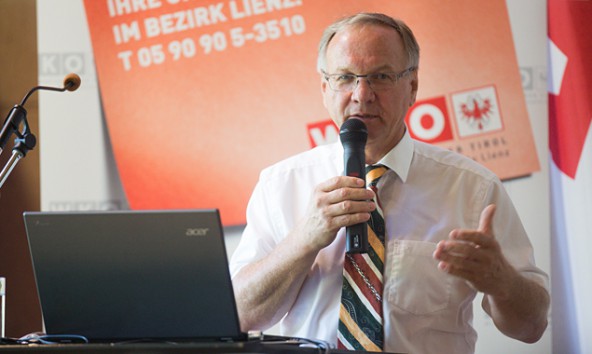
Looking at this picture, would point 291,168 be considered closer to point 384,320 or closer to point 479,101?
point 384,320

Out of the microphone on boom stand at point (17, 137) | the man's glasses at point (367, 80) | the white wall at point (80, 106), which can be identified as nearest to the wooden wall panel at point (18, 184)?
the white wall at point (80, 106)

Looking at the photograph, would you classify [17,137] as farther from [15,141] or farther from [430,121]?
[430,121]

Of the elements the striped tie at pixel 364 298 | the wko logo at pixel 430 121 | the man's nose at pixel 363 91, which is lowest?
the striped tie at pixel 364 298

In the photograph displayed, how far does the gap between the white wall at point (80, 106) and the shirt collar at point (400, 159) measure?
104 cm

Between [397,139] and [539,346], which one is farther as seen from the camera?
[539,346]

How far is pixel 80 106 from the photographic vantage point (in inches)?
120

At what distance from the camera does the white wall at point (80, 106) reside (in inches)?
118

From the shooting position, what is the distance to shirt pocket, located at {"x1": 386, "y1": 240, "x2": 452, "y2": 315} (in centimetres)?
196

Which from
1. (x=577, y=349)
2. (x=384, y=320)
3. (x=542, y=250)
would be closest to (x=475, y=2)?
(x=542, y=250)

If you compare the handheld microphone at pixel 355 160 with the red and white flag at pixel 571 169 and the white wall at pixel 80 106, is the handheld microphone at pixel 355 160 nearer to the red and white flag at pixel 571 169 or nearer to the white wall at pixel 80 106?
the white wall at pixel 80 106

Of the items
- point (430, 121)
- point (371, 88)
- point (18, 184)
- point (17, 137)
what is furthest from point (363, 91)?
point (18, 184)

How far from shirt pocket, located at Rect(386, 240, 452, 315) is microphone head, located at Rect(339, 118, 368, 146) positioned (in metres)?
0.33

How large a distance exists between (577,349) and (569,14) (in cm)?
125

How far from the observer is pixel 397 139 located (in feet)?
6.97
